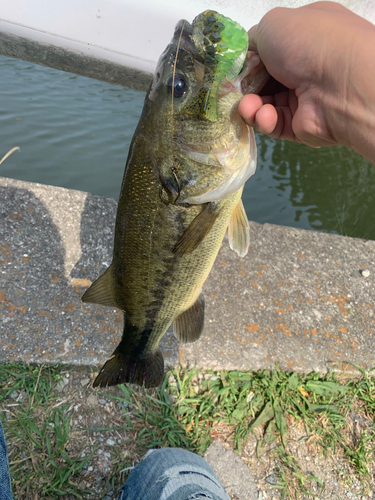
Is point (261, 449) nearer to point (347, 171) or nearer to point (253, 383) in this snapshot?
point (253, 383)

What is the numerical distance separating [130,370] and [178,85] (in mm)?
1600

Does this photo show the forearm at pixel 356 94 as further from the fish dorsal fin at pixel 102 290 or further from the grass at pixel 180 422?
the grass at pixel 180 422

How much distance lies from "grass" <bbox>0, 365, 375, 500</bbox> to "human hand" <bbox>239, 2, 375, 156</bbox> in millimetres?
1858

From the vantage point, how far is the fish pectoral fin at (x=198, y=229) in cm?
155

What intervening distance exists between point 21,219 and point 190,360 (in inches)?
75.2

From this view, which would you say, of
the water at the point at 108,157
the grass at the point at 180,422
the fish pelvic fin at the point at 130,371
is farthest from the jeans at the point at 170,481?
the water at the point at 108,157

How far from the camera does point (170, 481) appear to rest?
1890mm

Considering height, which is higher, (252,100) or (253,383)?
(252,100)

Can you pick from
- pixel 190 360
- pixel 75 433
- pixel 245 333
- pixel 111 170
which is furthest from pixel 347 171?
pixel 75 433

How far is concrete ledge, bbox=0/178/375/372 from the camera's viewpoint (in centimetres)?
242

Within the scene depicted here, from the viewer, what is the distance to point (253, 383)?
245 centimetres

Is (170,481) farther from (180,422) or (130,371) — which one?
(130,371)

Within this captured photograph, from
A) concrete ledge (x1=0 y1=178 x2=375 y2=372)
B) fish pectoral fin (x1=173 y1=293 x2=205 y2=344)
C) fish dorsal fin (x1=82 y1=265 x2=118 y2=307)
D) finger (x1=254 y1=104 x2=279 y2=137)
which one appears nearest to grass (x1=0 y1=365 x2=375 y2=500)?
concrete ledge (x1=0 y1=178 x2=375 y2=372)

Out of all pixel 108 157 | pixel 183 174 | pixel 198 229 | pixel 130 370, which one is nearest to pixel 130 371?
pixel 130 370
